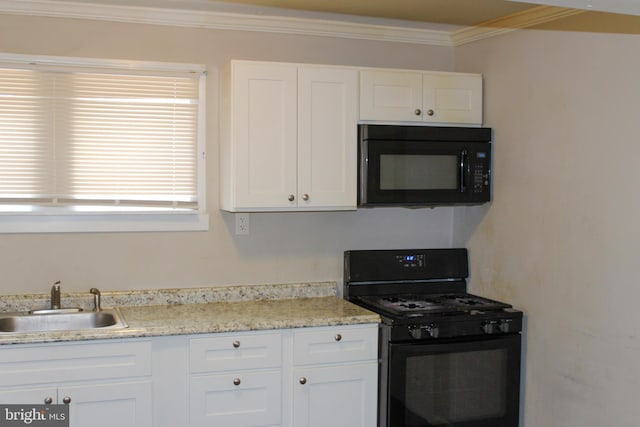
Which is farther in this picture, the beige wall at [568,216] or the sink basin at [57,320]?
the sink basin at [57,320]

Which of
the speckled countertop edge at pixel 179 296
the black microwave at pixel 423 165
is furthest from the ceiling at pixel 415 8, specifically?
the speckled countertop edge at pixel 179 296

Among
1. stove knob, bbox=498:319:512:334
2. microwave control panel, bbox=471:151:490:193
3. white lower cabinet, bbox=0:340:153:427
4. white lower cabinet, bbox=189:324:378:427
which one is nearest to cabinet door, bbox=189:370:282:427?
white lower cabinet, bbox=189:324:378:427

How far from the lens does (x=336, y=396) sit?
3133mm

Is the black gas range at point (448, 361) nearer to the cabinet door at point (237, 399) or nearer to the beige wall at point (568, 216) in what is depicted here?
the beige wall at point (568, 216)

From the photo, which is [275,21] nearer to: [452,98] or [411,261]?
[452,98]

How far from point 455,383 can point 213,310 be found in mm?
1183

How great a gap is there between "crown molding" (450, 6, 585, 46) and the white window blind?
143cm

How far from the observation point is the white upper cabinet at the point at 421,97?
336 cm

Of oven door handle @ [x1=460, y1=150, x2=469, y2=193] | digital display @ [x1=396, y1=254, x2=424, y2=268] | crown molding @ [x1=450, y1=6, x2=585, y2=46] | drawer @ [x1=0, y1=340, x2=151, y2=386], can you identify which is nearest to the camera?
drawer @ [x1=0, y1=340, x2=151, y2=386]

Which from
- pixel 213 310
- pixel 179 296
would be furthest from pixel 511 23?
pixel 179 296

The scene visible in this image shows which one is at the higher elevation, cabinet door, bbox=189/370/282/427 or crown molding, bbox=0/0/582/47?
crown molding, bbox=0/0/582/47

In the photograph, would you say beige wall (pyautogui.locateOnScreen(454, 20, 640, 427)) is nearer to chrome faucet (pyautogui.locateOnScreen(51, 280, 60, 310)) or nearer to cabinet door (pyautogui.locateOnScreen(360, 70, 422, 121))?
cabinet door (pyautogui.locateOnScreen(360, 70, 422, 121))

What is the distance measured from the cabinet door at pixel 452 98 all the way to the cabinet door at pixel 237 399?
1498 millimetres

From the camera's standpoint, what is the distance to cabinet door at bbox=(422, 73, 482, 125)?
345 cm
